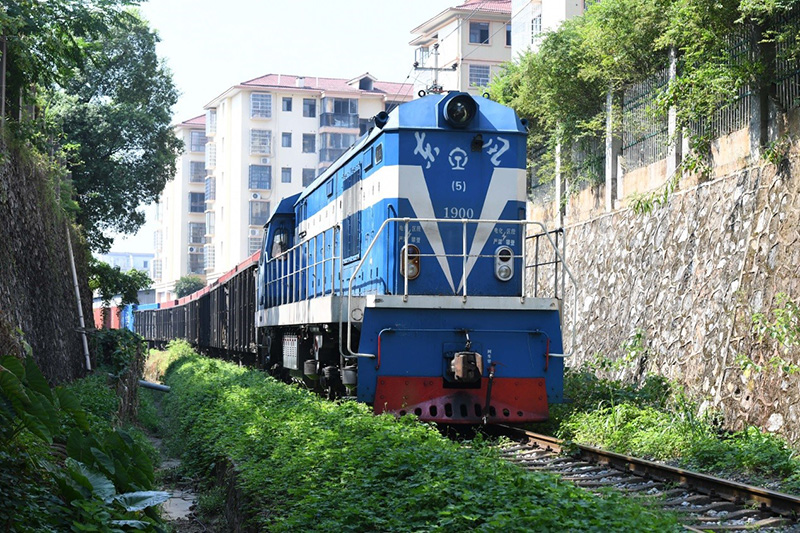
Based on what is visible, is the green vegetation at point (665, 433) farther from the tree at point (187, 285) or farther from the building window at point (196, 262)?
the building window at point (196, 262)

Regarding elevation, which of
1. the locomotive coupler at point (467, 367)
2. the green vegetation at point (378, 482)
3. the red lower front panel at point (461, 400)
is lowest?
the green vegetation at point (378, 482)

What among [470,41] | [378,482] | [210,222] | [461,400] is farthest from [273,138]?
[378,482]

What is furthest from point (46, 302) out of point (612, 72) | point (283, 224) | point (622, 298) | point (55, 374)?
point (612, 72)

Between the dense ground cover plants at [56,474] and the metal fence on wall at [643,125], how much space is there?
11.2m

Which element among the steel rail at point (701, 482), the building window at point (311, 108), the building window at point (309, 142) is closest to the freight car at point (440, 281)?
the steel rail at point (701, 482)

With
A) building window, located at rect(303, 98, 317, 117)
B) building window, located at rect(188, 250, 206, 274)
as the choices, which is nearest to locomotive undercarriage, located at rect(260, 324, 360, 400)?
building window, located at rect(303, 98, 317, 117)

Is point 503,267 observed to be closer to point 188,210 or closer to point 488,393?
point 488,393

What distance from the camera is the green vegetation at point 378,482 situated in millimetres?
5340

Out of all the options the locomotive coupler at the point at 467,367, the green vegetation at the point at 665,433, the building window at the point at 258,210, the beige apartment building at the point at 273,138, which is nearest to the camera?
the green vegetation at the point at 665,433

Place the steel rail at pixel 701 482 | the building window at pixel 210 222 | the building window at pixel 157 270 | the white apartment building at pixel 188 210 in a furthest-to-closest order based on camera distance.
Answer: the building window at pixel 157 270 < the white apartment building at pixel 188 210 < the building window at pixel 210 222 < the steel rail at pixel 701 482

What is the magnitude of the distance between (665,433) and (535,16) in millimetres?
24946

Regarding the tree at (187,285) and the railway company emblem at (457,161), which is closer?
the railway company emblem at (457,161)

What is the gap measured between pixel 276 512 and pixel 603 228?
41.4 ft

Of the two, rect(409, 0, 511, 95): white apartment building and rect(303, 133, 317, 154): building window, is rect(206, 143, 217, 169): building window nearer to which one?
rect(303, 133, 317, 154): building window
